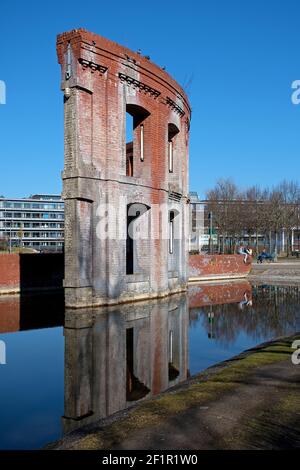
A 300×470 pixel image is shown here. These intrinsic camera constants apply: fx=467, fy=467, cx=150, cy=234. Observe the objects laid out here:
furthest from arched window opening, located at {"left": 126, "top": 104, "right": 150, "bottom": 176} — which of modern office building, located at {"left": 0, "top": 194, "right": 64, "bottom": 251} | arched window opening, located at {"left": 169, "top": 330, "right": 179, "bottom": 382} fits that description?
modern office building, located at {"left": 0, "top": 194, "right": 64, "bottom": 251}

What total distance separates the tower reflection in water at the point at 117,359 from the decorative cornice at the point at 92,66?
9341mm

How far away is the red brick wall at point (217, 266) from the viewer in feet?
114

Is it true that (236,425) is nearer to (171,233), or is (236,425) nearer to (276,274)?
(171,233)

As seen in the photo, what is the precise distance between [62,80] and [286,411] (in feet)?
51.0

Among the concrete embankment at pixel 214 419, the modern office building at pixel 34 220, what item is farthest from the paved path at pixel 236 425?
Result: the modern office building at pixel 34 220

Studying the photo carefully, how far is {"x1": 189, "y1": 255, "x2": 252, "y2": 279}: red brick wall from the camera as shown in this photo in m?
34.7

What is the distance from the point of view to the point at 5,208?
9925cm

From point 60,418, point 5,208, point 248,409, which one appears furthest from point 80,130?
point 5,208

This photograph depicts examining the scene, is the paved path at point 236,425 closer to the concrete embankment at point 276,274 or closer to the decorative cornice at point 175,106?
the decorative cornice at point 175,106

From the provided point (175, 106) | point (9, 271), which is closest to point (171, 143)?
point (175, 106)

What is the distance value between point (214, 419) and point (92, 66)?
1571cm

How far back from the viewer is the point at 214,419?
552cm

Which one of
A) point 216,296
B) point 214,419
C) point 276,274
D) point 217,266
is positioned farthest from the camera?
point 276,274

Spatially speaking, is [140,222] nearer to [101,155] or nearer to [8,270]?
[101,155]
